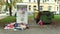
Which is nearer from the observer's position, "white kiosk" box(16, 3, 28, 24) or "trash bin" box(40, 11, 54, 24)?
"white kiosk" box(16, 3, 28, 24)

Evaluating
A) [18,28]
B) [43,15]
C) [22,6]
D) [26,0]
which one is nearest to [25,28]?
[18,28]

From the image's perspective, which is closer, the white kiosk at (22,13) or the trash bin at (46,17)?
the white kiosk at (22,13)

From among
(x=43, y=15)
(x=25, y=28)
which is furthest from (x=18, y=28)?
(x=43, y=15)

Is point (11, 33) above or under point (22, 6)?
under

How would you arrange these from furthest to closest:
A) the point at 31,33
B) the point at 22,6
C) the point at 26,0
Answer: the point at 26,0 < the point at 22,6 < the point at 31,33

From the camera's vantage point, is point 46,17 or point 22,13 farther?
point 46,17

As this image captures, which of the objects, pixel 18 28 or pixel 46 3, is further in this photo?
pixel 46 3

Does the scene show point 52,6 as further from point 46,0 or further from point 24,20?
point 24,20

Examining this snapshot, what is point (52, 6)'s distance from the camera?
79.6m

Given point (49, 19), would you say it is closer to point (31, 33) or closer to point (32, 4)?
point (31, 33)

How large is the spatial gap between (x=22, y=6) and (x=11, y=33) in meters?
4.56

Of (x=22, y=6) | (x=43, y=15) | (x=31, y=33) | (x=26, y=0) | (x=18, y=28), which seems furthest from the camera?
(x=26, y=0)

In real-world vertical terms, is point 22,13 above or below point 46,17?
above

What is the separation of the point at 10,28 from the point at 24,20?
2.01 meters
